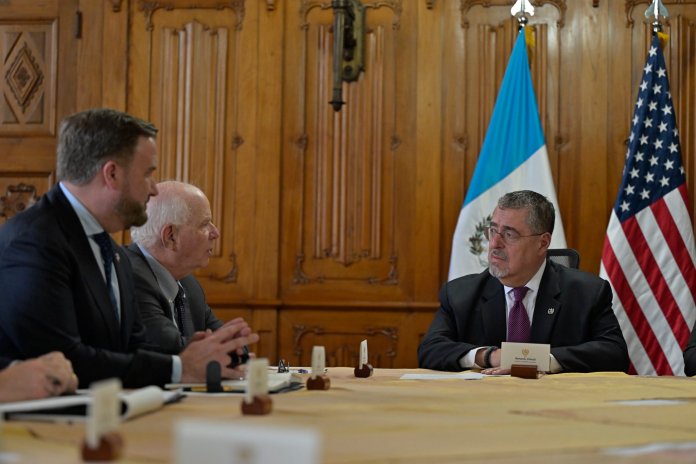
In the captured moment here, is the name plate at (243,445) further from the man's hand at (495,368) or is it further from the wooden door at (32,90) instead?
the wooden door at (32,90)

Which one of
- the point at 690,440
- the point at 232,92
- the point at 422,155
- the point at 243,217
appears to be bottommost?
the point at 690,440

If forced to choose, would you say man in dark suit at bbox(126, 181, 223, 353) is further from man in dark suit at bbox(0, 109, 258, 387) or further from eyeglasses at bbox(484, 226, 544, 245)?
eyeglasses at bbox(484, 226, 544, 245)

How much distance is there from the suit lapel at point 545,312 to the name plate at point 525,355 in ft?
1.74

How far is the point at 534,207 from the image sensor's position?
14.5 ft

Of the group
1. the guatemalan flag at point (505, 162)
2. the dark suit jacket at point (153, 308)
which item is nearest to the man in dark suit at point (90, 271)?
the dark suit jacket at point (153, 308)

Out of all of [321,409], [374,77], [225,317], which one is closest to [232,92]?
[374,77]

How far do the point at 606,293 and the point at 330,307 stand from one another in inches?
97.2

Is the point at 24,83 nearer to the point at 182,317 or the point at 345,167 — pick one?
the point at 345,167

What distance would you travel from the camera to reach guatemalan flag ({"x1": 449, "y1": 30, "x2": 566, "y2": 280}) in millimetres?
6023

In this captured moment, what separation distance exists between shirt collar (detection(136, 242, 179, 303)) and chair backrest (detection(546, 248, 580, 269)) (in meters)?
1.82

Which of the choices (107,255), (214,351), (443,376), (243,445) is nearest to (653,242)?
(443,376)

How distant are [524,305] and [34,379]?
8.05ft

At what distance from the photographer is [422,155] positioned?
636cm

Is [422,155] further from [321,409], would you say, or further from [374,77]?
[321,409]
